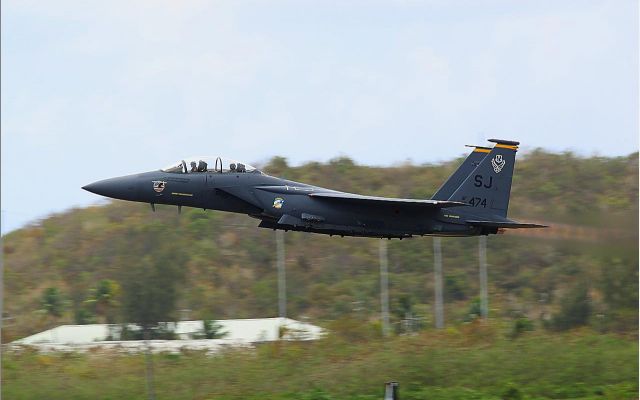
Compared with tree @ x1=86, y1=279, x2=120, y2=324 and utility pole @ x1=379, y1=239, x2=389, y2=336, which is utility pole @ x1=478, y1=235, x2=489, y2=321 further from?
tree @ x1=86, y1=279, x2=120, y2=324

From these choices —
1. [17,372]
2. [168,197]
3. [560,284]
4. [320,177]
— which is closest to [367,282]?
[560,284]

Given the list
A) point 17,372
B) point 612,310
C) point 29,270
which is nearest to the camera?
point 17,372

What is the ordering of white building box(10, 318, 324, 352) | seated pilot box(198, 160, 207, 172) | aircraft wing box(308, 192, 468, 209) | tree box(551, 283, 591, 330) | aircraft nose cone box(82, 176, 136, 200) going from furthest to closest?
tree box(551, 283, 591, 330) → white building box(10, 318, 324, 352) → seated pilot box(198, 160, 207, 172) → aircraft nose cone box(82, 176, 136, 200) → aircraft wing box(308, 192, 468, 209)

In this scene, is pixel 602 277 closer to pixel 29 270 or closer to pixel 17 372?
pixel 17 372

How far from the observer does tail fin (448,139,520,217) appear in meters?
23.6

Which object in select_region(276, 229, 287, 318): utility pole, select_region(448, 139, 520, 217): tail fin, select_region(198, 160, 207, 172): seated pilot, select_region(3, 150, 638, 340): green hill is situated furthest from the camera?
select_region(276, 229, 287, 318): utility pole

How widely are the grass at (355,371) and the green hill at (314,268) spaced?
6179 mm

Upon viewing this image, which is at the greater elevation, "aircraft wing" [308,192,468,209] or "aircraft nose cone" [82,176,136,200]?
"aircraft nose cone" [82,176,136,200]


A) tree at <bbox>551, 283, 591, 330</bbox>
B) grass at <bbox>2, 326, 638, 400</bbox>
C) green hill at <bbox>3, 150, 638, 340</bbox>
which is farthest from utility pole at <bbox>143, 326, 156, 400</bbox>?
tree at <bbox>551, 283, 591, 330</bbox>

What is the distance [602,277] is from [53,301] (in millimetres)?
23504

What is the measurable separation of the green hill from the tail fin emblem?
12.9 meters

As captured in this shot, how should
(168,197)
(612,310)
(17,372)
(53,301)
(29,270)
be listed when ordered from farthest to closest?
(29,270) → (53,301) → (612,310) → (17,372) → (168,197)

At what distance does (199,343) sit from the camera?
33188mm

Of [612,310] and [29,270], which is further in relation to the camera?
[29,270]
